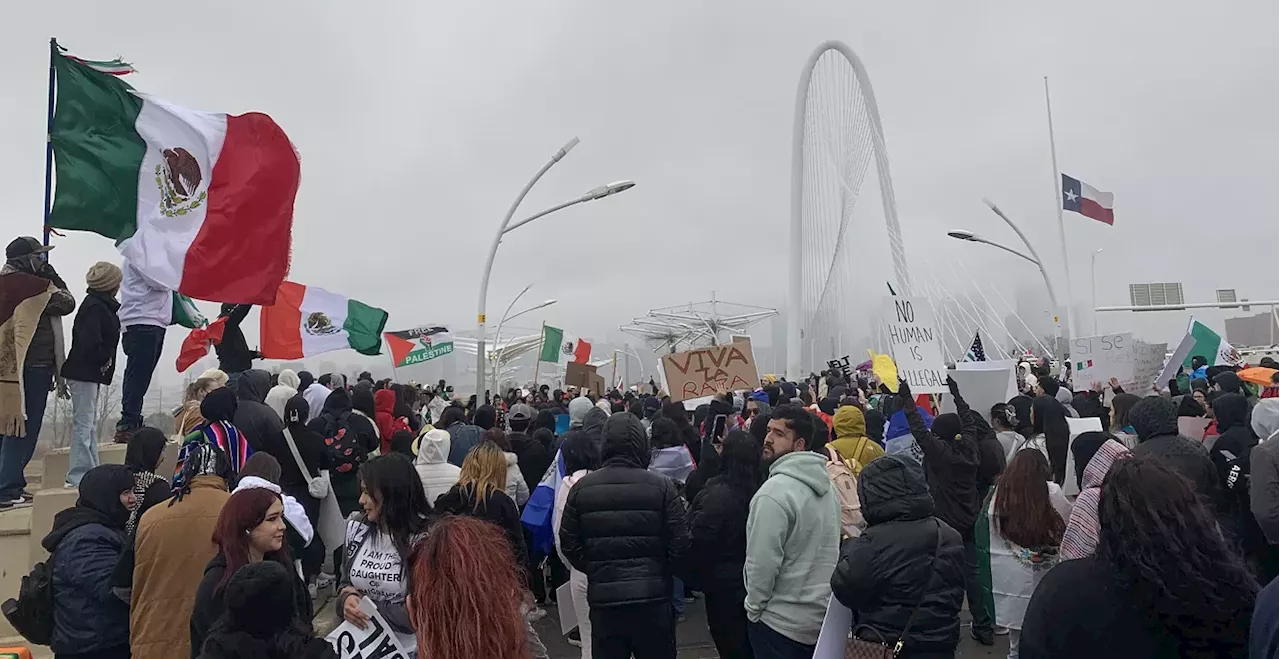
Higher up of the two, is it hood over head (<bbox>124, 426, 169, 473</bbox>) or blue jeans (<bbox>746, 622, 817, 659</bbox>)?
hood over head (<bbox>124, 426, 169, 473</bbox>)

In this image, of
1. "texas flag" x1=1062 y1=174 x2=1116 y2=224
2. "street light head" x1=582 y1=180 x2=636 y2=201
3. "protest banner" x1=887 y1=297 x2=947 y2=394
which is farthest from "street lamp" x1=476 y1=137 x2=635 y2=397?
"texas flag" x1=1062 y1=174 x2=1116 y2=224

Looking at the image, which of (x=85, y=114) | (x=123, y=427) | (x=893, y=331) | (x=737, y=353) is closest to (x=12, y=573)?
(x=123, y=427)

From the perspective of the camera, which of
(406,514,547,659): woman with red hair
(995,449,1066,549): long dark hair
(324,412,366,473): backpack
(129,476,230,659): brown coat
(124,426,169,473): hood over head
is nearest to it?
(406,514,547,659): woman with red hair

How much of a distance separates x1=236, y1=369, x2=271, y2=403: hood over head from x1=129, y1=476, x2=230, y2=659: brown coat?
2.24m

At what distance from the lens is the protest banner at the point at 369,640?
3068mm

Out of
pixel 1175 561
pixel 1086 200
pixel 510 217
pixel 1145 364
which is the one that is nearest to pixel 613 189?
pixel 510 217

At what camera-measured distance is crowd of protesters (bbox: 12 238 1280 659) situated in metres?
2.38

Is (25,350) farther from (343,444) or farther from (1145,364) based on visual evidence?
(1145,364)

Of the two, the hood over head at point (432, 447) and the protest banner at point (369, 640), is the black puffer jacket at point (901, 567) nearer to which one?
the protest banner at point (369, 640)

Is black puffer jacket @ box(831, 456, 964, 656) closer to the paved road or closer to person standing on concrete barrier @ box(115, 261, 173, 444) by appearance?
the paved road

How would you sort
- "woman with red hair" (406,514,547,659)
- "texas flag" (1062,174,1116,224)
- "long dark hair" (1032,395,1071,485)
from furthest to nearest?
1. "texas flag" (1062,174,1116,224)
2. "long dark hair" (1032,395,1071,485)
3. "woman with red hair" (406,514,547,659)

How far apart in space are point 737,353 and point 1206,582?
8.38m

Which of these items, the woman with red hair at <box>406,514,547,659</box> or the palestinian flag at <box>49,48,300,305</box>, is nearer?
the woman with red hair at <box>406,514,547,659</box>

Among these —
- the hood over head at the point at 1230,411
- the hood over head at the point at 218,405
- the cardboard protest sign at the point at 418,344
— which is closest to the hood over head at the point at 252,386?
the hood over head at the point at 218,405
